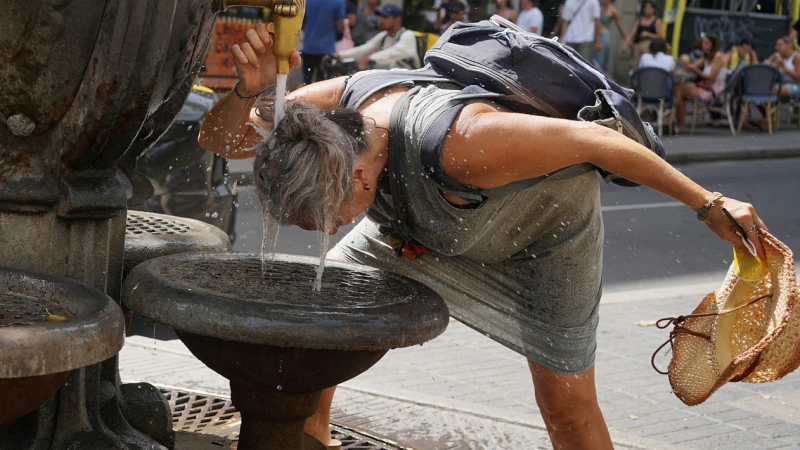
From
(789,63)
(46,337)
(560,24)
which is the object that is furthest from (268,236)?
(789,63)

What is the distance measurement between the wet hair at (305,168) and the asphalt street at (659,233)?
2396 millimetres

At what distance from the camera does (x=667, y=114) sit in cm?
1542

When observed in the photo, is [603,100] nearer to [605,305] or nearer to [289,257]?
[289,257]

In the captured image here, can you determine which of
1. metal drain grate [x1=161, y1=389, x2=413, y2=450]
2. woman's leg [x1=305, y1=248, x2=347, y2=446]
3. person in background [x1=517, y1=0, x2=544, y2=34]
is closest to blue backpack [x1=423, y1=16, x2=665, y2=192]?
woman's leg [x1=305, y1=248, x2=347, y2=446]

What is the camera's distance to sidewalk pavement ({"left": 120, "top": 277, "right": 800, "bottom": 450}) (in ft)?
11.8

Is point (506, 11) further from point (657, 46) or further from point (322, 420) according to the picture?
point (322, 420)

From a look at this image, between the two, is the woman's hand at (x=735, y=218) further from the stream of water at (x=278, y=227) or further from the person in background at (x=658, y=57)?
the person in background at (x=658, y=57)

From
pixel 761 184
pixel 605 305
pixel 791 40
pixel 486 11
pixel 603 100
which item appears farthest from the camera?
pixel 791 40

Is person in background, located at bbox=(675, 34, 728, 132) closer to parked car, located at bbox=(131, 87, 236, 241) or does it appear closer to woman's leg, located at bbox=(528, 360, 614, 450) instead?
parked car, located at bbox=(131, 87, 236, 241)

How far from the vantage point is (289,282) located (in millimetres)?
2740

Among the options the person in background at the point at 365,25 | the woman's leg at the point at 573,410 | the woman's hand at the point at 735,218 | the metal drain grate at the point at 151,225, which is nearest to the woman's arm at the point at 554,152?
the woman's hand at the point at 735,218

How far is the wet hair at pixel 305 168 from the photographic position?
8.07 ft

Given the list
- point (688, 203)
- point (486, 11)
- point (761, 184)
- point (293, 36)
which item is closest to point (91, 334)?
point (293, 36)

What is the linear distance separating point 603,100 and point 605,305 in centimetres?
324
